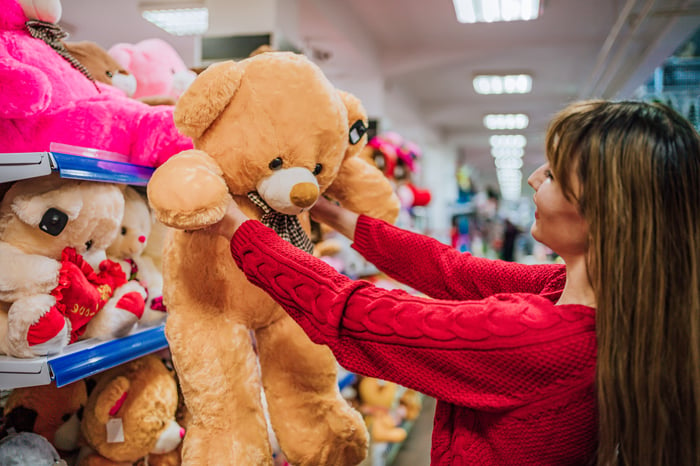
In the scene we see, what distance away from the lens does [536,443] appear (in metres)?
0.88

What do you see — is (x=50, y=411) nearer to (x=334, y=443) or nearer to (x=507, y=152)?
(x=334, y=443)

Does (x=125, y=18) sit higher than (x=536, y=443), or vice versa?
(x=125, y=18)

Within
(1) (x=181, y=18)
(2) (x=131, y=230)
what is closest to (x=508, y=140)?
(1) (x=181, y=18)

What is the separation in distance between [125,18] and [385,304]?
1926 millimetres

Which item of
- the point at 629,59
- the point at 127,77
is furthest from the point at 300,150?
the point at 629,59

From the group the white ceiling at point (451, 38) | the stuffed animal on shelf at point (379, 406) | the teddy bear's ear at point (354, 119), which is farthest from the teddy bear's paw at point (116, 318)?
the stuffed animal on shelf at point (379, 406)

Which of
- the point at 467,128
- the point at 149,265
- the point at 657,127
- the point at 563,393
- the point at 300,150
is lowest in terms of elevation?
the point at 467,128

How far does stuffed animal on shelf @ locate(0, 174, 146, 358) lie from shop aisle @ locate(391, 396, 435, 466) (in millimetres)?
2718

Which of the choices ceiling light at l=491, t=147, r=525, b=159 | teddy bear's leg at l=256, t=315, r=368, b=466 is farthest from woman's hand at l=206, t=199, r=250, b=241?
ceiling light at l=491, t=147, r=525, b=159

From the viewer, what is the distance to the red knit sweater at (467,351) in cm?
84

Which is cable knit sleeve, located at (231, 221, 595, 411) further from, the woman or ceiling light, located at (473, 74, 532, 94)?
ceiling light, located at (473, 74, 532, 94)

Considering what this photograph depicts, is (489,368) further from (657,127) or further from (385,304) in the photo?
(657,127)

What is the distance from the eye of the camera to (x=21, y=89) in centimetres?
107

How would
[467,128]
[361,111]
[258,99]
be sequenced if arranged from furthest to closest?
[467,128] → [361,111] → [258,99]
